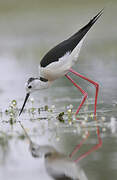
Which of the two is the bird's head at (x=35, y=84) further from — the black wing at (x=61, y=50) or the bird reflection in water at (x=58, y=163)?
the bird reflection in water at (x=58, y=163)

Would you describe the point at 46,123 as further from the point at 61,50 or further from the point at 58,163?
the point at 58,163

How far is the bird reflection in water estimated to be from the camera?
431 cm

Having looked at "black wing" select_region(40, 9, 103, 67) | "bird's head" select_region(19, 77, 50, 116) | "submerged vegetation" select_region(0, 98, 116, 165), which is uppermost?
"black wing" select_region(40, 9, 103, 67)

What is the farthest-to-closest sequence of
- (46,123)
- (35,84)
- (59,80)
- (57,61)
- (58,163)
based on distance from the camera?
(59,80) < (35,84) < (57,61) < (46,123) < (58,163)

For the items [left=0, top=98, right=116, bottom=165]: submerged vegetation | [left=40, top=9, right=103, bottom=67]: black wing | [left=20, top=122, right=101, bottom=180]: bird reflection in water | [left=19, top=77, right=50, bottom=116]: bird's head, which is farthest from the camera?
[left=19, top=77, right=50, bottom=116]: bird's head

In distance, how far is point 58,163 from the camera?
4.66 meters

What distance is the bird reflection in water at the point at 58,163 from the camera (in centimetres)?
431

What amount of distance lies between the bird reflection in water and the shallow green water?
0.07m

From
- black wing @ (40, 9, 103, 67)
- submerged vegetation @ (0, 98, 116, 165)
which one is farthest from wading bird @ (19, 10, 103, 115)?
submerged vegetation @ (0, 98, 116, 165)

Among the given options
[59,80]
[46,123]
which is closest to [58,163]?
[46,123]

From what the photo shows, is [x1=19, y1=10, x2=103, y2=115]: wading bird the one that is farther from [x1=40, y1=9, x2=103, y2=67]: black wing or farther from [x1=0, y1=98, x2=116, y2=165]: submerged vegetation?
[x1=0, y1=98, x2=116, y2=165]: submerged vegetation

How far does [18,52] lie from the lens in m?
13.8

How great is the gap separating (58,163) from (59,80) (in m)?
5.67

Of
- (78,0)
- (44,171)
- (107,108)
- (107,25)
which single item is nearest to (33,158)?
(44,171)
